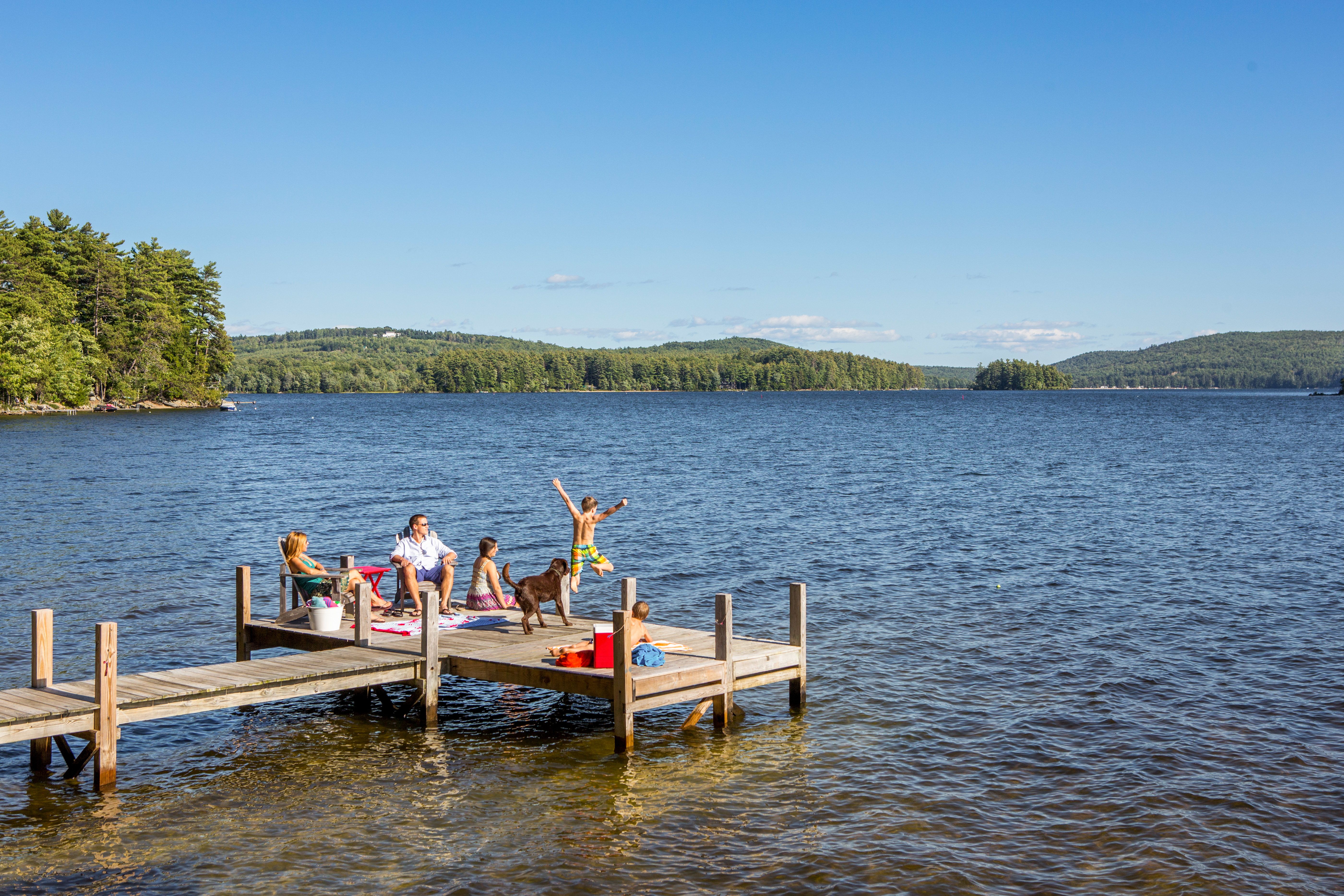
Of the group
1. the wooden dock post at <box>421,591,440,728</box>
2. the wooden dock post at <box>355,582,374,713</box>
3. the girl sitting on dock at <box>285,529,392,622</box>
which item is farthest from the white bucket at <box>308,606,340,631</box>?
the wooden dock post at <box>421,591,440,728</box>

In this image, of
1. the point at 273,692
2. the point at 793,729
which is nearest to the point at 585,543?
the point at 793,729

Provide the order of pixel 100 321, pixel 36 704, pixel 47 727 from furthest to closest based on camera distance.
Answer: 1. pixel 100 321
2. pixel 36 704
3. pixel 47 727

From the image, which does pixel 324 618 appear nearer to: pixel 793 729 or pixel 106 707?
pixel 106 707

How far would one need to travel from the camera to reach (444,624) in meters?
14.9

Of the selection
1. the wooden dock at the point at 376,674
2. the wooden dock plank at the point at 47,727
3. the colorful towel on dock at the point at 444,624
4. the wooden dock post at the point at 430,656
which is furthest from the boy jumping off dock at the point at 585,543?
the wooden dock plank at the point at 47,727

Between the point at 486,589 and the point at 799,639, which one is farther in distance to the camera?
the point at 486,589

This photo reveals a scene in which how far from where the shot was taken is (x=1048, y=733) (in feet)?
43.5

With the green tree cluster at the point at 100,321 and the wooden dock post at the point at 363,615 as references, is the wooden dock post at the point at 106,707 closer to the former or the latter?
the wooden dock post at the point at 363,615

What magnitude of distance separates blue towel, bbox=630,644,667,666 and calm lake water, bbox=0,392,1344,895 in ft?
3.64

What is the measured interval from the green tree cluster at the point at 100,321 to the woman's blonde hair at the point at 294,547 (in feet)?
280

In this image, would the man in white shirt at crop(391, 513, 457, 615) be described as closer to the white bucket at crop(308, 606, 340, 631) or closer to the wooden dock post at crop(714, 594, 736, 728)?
the white bucket at crop(308, 606, 340, 631)

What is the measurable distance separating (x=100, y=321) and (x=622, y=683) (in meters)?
114

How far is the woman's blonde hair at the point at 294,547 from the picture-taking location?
14.9 metres

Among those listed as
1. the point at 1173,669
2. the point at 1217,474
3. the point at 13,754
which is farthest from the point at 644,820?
the point at 1217,474
